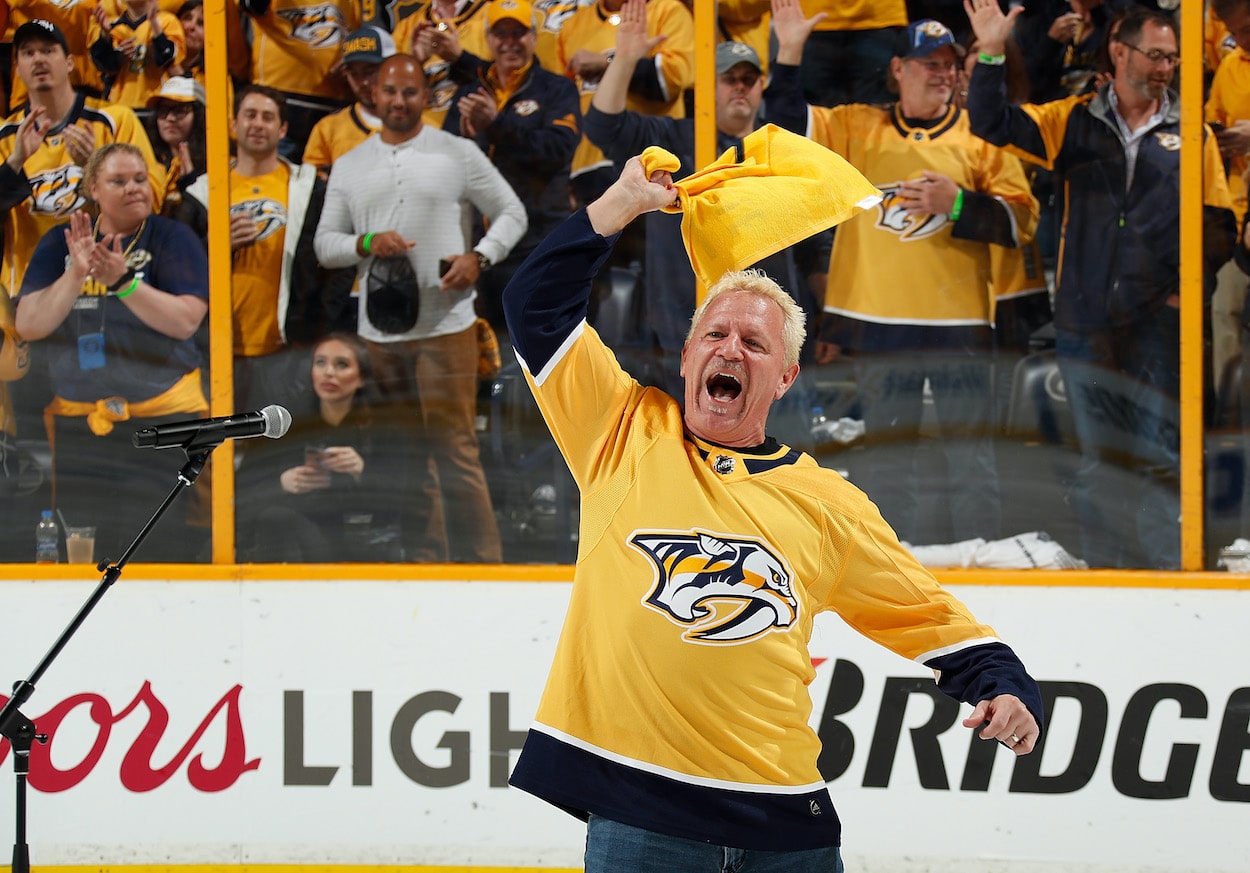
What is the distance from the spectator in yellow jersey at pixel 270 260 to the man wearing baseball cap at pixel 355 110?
0.24 ft

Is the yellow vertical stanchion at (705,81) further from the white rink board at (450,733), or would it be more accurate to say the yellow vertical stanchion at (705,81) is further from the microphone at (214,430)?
the microphone at (214,430)

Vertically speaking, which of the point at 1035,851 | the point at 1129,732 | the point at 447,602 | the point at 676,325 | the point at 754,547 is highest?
the point at 676,325

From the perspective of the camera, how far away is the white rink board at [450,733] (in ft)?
11.8

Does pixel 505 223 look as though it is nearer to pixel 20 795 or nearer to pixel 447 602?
pixel 447 602

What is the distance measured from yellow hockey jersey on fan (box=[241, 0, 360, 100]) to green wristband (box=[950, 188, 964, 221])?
2.09 metres

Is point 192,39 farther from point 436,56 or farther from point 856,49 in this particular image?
point 856,49

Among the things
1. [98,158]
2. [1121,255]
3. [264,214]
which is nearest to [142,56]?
[98,158]

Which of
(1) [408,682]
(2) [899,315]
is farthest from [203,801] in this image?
(2) [899,315]

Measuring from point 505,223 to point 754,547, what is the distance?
2.35 metres

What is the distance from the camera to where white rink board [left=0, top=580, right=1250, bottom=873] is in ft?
11.8

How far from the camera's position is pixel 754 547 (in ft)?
6.69

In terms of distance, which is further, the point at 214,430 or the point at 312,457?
the point at 312,457

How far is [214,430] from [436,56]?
2.24m

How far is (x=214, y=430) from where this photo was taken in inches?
90.4
